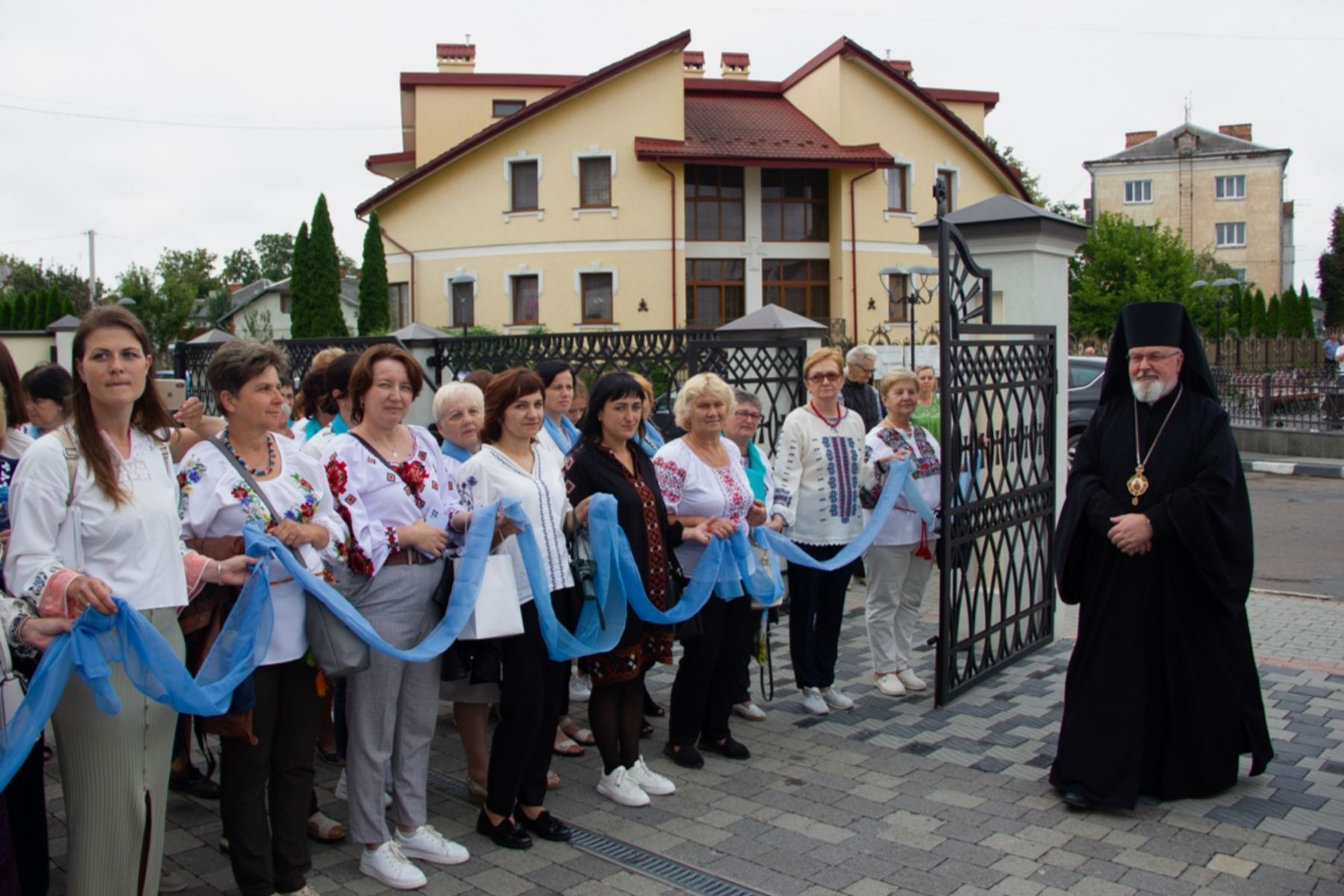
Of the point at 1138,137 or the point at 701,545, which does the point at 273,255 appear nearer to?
the point at 1138,137

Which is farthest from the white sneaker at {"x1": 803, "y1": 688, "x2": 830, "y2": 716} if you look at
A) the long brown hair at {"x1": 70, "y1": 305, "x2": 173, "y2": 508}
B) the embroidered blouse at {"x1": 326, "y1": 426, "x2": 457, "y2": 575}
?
the long brown hair at {"x1": 70, "y1": 305, "x2": 173, "y2": 508}

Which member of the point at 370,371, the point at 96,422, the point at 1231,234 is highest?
the point at 1231,234

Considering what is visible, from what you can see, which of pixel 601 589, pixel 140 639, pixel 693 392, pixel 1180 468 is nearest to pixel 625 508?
pixel 601 589

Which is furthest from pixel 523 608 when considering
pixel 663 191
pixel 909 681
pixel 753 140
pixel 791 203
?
pixel 791 203

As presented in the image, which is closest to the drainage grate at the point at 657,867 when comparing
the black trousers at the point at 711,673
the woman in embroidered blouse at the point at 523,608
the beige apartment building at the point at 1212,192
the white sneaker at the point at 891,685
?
the woman in embroidered blouse at the point at 523,608

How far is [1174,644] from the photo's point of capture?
4.98 metres

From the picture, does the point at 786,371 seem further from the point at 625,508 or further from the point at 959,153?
the point at 959,153

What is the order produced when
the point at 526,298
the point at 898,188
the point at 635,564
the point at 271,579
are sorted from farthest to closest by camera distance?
the point at 898,188, the point at 526,298, the point at 635,564, the point at 271,579

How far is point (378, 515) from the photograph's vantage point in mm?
4207

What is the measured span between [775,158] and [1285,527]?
22.4 metres

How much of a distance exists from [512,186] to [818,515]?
28978 mm

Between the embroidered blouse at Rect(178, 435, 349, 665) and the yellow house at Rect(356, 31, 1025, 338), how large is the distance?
2896cm

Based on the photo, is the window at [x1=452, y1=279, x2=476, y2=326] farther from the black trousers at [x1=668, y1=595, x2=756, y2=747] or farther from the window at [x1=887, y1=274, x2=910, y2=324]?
the black trousers at [x1=668, y1=595, x2=756, y2=747]

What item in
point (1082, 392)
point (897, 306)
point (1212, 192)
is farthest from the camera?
point (1212, 192)
